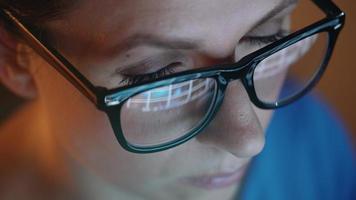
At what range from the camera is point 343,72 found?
1380 millimetres

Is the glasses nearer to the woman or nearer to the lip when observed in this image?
the woman

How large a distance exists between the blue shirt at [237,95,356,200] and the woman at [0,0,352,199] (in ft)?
0.61

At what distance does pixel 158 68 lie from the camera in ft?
2.10

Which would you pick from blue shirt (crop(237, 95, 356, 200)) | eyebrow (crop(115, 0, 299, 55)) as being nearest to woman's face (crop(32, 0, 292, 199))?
eyebrow (crop(115, 0, 299, 55))

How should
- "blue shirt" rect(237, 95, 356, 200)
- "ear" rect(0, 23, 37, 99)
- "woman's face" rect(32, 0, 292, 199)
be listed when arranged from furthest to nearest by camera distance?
"blue shirt" rect(237, 95, 356, 200)
"ear" rect(0, 23, 37, 99)
"woman's face" rect(32, 0, 292, 199)

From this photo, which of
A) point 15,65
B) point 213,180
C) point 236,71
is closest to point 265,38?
point 236,71

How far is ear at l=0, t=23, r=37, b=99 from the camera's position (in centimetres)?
74

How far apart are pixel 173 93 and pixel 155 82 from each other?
5 centimetres

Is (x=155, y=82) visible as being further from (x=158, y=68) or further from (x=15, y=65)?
(x=15, y=65)

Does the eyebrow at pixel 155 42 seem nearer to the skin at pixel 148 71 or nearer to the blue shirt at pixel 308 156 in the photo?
the skin at pixel 148 71

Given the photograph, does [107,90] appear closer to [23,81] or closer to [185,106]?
[185,106]

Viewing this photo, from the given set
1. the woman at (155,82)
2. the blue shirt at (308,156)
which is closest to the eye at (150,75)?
the woman at (155,82)

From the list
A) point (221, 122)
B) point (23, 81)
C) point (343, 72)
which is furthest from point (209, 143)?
point (343, 72)

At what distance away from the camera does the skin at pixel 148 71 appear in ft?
1.97
